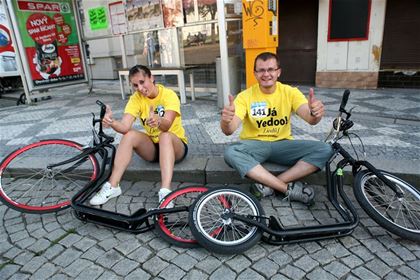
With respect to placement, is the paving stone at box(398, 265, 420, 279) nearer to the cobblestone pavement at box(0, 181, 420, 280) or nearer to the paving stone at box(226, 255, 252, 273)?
the cobblestone pavement at box(0, 181, 420, 280)

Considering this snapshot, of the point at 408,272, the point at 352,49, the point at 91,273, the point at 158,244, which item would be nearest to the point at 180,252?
the point at 158,244

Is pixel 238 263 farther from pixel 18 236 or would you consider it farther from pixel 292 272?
pixel 18 236

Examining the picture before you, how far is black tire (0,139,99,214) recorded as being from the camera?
3.06 meters

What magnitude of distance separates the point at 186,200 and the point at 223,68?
121 inches

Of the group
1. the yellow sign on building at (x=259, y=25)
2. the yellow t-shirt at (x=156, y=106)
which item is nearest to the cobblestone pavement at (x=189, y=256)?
the yellow t-shirt at (x=156, y=106)

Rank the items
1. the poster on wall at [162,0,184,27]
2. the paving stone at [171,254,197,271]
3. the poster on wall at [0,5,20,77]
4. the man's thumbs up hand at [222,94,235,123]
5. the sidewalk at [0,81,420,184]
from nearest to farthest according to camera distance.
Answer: the paving stone at [171,254,197,271] → the man's thumbs up hand at [222,94,235,123] → the sidewalk at [0,81,420,184] → the poster on wall at [162,0,184,27] → the poster on wall at [0,5,20,77]

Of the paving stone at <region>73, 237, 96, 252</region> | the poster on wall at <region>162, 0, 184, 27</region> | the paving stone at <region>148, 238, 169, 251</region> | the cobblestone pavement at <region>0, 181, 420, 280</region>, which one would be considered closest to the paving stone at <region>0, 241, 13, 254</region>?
the cobblestone pavement at <region>0, 181, 420, 280</region>

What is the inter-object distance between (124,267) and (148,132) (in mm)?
1396

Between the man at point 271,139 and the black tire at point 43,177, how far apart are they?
4.76 ft

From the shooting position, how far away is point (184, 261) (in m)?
2.33

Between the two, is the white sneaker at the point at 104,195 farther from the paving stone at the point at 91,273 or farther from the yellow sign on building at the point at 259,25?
the yellow sign on building at the point at 259,25

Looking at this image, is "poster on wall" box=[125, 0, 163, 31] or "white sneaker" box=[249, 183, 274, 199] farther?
"poster on wall" box=[125, 0, 163, 31]

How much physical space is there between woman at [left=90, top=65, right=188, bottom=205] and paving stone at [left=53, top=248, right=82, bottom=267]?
0.55 metres

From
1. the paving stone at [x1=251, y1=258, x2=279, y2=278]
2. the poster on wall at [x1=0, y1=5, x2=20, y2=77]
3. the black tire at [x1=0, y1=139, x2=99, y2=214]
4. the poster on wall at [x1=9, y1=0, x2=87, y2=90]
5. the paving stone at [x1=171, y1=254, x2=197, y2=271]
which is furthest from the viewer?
the poster on wall at [x1=0, y1=5, x2=20, y2=77]
